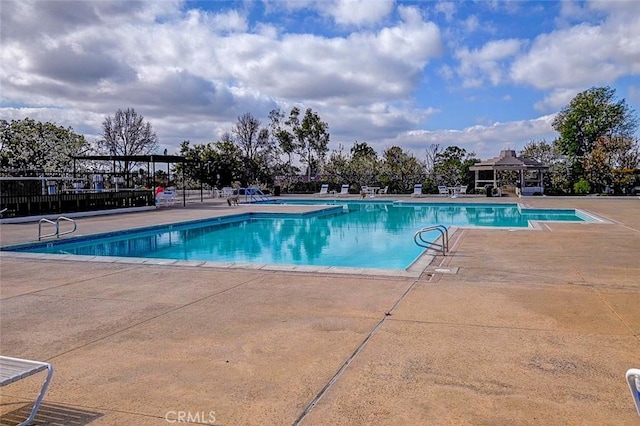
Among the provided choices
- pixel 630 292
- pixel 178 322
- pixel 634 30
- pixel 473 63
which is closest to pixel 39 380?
pixel 178 322

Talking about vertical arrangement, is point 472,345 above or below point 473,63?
below

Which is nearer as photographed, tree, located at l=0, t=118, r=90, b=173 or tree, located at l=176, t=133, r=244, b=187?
tree, located at l=0, t=118, r=90, b=173

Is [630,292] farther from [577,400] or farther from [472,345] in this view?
[577,400]

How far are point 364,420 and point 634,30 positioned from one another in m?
13.5

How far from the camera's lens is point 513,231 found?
34.3 ft

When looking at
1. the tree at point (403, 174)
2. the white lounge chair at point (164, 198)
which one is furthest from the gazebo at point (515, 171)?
the white lounge chair at point (164, 198)

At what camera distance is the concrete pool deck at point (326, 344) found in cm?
254

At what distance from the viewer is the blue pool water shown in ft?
32.2

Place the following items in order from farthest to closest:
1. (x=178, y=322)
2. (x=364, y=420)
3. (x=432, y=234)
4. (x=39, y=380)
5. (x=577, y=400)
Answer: (x=432, y=234) < (x=178, y=322) < (x=39, y=380) < (x=577, y=400) < (x=364, y=420)

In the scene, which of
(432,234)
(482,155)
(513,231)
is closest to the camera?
(513,231)

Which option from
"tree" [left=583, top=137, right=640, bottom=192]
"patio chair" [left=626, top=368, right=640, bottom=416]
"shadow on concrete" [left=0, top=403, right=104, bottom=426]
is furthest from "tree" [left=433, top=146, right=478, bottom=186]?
"shadow on concrete" [left=0, top=403, right=104, bottom=426]

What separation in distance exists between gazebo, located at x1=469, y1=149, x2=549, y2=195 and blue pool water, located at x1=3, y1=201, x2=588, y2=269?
29.7 feet

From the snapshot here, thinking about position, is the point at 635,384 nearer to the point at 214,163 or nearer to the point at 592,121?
the point at 214,163

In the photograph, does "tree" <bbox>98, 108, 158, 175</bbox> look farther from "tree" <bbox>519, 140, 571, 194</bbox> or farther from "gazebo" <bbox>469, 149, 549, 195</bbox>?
"tree" <bbox>519, 140, 571, 194</bbox>
